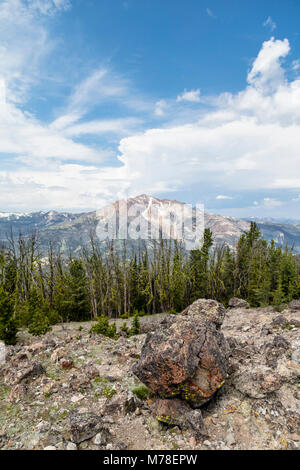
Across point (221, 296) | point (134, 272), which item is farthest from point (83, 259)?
point (221, 296)

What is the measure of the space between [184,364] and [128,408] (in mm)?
2631

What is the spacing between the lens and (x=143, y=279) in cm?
3631

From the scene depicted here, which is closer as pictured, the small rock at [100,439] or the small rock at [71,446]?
the small rock at [71,446]

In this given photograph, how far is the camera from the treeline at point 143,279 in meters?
30.8

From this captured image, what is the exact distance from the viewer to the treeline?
1212 inches

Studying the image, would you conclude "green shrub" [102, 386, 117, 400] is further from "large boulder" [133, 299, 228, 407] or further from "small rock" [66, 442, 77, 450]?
"small rock" [66, 442, 77, 450]

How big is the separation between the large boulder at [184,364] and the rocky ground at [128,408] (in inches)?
35.9

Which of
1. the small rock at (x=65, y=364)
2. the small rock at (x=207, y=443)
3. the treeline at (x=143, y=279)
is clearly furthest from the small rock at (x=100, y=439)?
the treeline at (x=143, y=279)

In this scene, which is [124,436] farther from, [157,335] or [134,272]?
[134,272]

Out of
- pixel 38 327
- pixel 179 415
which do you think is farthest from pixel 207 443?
pixel 38 327

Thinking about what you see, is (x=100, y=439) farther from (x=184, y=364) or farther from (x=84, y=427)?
(x=184, y=364)

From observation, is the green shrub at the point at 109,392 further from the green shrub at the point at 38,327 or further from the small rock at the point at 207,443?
the green shrub at the point at 38,327
